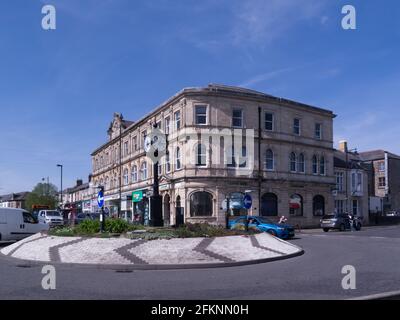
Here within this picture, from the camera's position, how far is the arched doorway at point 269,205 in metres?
43.4

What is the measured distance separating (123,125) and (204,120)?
2325cm

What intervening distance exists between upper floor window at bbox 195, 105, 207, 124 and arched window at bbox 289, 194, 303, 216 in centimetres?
1217

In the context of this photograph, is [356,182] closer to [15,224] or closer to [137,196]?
[137,196]

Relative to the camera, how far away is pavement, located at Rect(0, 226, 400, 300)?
9367mm

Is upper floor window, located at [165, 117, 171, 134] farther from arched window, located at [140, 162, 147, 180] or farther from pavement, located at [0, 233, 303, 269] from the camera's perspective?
→ pavement, located at [0, 233, 303, 269]

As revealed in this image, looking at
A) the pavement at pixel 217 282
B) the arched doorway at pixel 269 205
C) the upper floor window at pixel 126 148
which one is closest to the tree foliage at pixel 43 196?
the upper floor window at pixel 126 148

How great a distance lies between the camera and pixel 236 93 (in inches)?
1654

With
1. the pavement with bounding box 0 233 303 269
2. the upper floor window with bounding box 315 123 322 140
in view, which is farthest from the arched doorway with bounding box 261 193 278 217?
the pavement with bounding box 0 233 303 269

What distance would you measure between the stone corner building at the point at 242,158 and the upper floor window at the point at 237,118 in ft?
0.15

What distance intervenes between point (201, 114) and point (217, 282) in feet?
101
